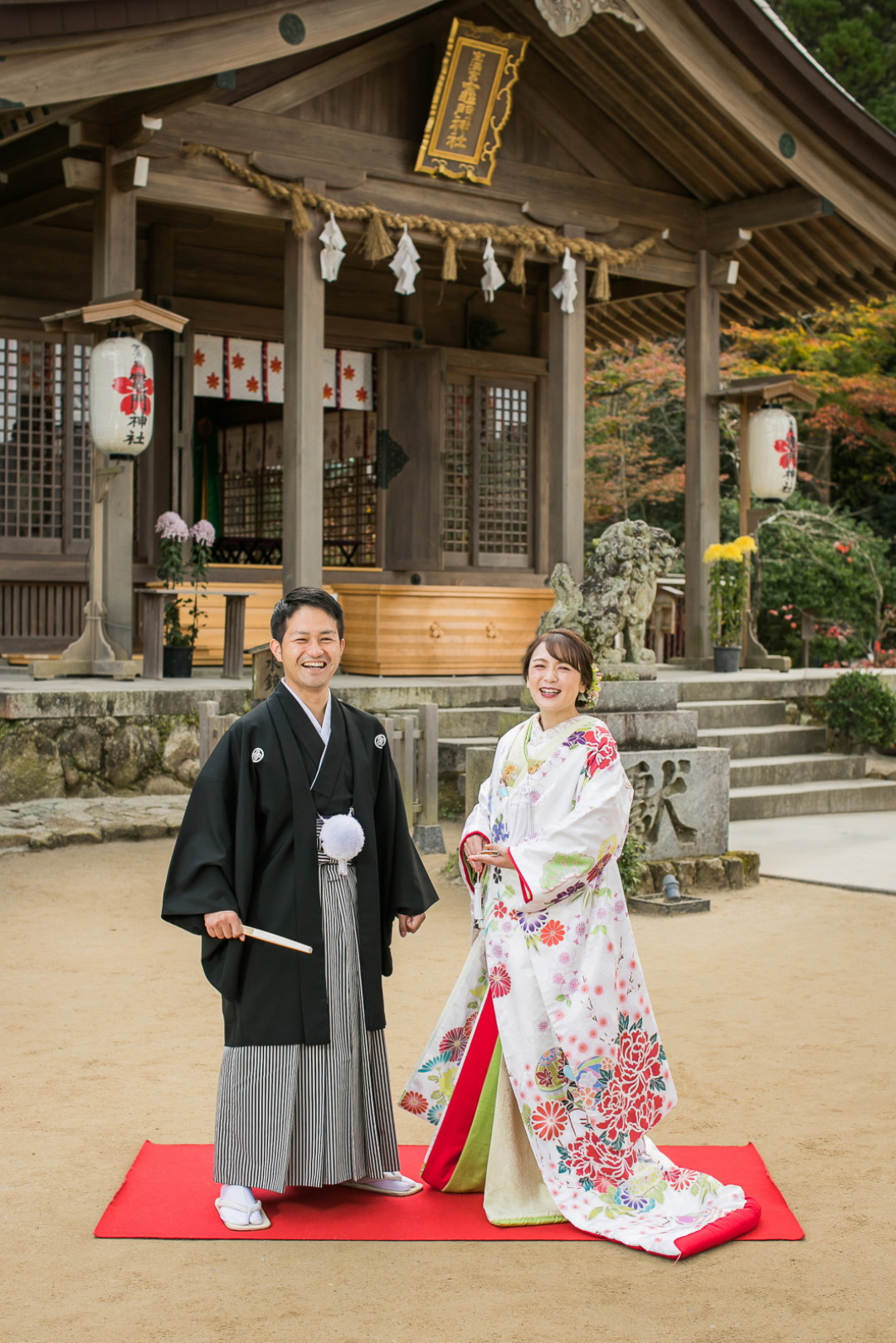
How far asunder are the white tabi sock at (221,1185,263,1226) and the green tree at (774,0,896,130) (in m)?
21.6

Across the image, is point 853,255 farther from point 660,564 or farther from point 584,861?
point 584,861

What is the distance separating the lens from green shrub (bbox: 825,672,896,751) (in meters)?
11.2

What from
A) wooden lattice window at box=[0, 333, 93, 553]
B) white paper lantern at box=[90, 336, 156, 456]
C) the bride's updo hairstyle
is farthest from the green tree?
the bride's updo hairstyle

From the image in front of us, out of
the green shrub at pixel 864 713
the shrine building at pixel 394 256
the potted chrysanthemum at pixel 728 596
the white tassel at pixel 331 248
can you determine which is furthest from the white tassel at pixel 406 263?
the green shrub at pixel 864 713

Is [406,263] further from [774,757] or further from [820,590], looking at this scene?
[820,590]

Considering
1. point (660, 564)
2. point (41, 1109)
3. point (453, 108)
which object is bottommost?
point (41, 1109)

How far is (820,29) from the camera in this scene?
76.9 ft

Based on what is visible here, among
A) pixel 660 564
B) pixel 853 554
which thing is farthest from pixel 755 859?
pixel 853 554

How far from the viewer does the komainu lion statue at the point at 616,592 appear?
8109 mm

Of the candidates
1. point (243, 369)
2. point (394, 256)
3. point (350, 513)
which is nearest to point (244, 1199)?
point (394, 256)

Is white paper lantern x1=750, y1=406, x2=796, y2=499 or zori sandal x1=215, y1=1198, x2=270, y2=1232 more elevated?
white paper lantern x1=750, y1=406, x2=796, y2=499

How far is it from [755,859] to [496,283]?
17.3 feet

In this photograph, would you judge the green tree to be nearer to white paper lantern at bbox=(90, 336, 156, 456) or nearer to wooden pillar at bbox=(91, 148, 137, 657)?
wooden pillar at bbox=(91, 148, 137, 657)

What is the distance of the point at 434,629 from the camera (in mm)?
11203
